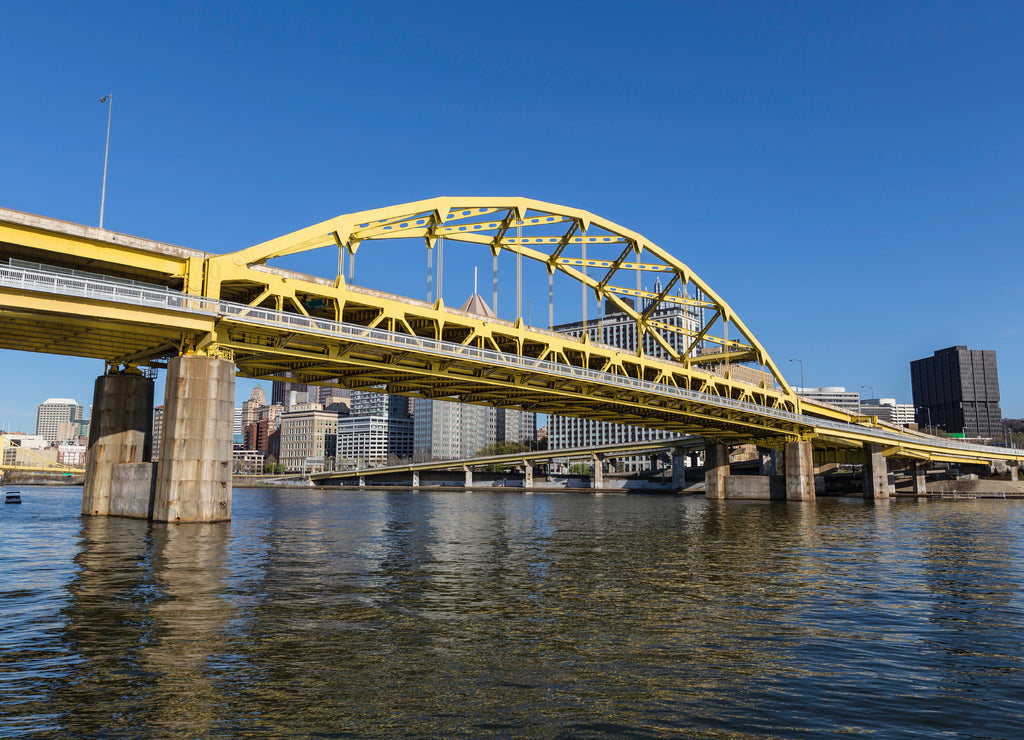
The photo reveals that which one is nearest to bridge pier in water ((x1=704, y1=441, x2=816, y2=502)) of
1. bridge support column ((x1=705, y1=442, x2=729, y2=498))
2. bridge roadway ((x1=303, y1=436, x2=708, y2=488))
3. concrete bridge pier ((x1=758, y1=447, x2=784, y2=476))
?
bridge support column ((x1=705, y1=442, x2=729, y2=498))

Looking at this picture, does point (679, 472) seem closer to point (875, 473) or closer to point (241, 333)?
point (875, 473)

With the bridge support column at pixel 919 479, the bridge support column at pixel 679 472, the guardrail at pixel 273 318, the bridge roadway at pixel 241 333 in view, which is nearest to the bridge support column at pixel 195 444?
the bridge roadway at pixel 241 333

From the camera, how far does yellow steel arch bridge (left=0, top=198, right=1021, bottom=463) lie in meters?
37.9

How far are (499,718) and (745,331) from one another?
90830 mm

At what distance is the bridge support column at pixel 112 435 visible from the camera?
4631 cm

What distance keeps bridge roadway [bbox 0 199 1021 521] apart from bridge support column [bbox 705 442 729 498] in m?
39.4

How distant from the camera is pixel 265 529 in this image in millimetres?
42406

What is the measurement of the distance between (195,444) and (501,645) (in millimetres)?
30403

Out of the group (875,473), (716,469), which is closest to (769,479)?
(716,469)

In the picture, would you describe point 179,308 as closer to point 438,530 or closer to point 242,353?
point 242,353

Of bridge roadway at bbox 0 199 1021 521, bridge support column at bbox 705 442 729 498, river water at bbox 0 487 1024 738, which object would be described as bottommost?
river water at bbox 0 487 1024 738

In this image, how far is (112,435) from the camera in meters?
46.5

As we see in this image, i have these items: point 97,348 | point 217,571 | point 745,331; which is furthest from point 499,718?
point 745,331

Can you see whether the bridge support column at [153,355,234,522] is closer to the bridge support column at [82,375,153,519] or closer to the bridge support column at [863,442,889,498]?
the bridge support column at [82,375,153,519]
